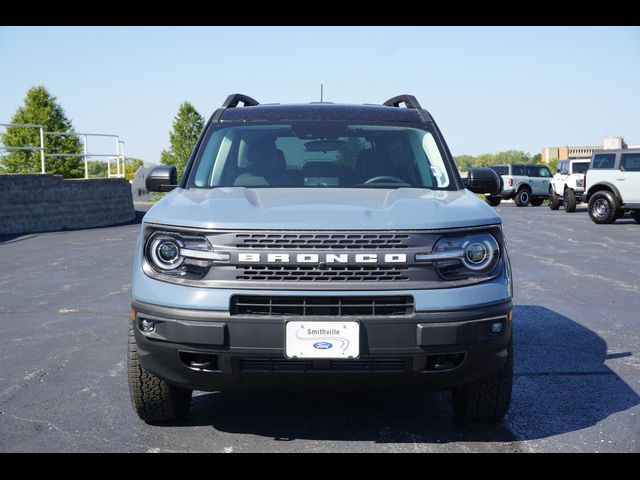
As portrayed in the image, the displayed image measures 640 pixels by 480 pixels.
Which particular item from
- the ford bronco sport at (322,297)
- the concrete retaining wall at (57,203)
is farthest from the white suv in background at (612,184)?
the ford bronco sport at (322,297)

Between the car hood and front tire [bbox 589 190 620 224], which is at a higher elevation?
the car hood

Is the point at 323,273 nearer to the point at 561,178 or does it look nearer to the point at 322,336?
the point at 322,336

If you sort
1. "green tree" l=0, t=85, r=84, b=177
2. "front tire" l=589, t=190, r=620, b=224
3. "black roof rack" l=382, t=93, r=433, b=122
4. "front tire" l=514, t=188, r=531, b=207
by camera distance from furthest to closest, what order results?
"green tree" l=0, t=85, r=84, b=177
"front tire" l=514, t=188, r=531, b=207
"front tire" l=589, t=190, r=620, b=224
"black roof rack" l=382, t=93, r=433, b=122

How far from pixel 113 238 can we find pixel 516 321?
1179 centimetres

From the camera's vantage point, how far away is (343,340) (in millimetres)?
3398

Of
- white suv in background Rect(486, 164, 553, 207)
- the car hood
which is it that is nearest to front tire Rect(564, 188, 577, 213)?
white suv in background Rect(486, 164, 553, 207)

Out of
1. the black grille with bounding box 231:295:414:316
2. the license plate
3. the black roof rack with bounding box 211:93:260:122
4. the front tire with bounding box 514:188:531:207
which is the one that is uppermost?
the black roof rack with bounding box 211:93:260:122

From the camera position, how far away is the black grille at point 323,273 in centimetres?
347

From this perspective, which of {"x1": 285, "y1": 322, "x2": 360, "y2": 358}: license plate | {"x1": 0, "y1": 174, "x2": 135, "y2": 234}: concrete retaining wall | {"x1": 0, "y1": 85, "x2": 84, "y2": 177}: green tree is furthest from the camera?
{"x1": 0, "y1": 85, "x2": 84, "y2": 177}: green tree

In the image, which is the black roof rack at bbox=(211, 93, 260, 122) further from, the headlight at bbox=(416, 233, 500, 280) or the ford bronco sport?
the headlight at bbox=(416, 233, 500, 280)

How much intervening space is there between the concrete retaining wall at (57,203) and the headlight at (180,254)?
16.1m

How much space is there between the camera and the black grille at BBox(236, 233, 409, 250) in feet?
11.5

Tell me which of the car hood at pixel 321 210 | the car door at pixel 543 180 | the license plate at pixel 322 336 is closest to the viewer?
the license plate at pixel 322 336

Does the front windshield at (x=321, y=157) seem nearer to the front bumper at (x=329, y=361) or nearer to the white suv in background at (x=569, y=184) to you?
the front bumper at (x=329, y=361)
